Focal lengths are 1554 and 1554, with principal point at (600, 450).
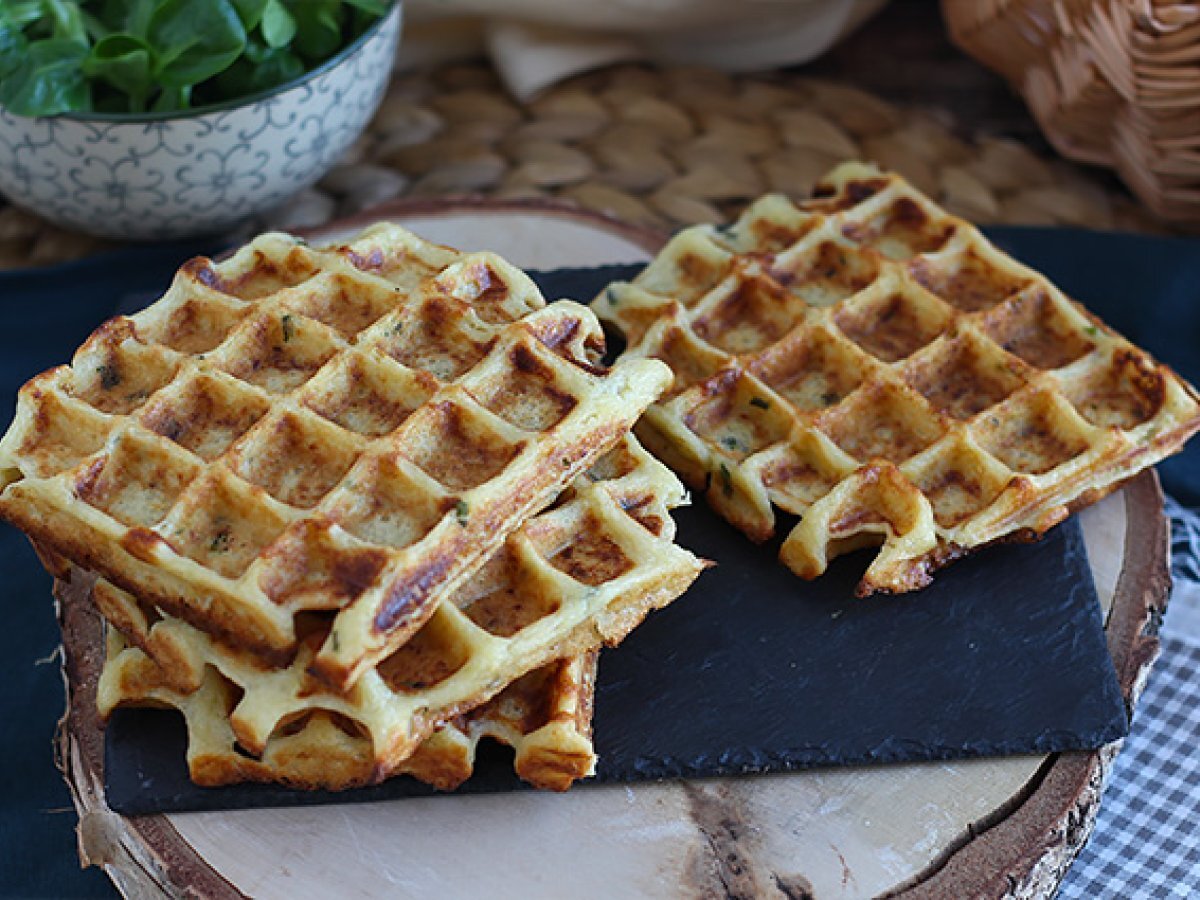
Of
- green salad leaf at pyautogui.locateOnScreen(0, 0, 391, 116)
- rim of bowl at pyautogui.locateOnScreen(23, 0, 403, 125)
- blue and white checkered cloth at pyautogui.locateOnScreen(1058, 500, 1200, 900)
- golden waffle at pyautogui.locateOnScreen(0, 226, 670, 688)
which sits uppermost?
green salad leaf at pyautogui.locateOnScreen(0, 0, 391, 116)

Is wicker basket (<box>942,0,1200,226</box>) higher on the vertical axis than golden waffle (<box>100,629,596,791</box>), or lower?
higher

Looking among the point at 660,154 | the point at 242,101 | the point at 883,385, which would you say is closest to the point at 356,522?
the point at 883,385

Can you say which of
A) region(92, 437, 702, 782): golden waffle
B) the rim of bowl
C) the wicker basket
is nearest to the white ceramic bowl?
the rim of bowl

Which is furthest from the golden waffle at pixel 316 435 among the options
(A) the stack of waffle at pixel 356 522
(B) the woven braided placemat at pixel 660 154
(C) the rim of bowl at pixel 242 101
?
(B) the woven braided placemat at pixel 660 154

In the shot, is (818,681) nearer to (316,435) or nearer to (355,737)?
(355,737)

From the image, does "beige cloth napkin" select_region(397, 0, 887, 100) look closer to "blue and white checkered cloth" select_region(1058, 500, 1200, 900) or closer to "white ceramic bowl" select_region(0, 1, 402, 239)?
"white ceramic bowl" select_region(0, 1, 402, 239)

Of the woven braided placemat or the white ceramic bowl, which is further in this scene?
the woven braided placemat

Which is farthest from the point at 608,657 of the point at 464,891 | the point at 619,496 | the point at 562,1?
the point at 562,1

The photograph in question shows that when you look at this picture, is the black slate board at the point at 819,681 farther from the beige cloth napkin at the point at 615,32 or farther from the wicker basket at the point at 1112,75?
the beige cloth napkin at the point at 615,32

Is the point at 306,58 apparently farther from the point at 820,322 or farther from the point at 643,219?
the point at 820,322
